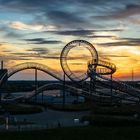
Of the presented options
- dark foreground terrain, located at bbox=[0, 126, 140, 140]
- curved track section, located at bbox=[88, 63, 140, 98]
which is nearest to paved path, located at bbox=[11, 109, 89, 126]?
dark foreground terrain, located at bbox=[0, 126, 140, 140]

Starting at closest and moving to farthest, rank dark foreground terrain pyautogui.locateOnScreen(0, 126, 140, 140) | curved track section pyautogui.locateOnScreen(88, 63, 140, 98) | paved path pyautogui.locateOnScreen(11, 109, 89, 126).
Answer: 1. dark foreground terrain pyautogui.locateOnScreen(0, 126, 140, 140)
2. paved path pyautogui.locateOnScreen(11, 109, 89, 126)
3. curved track section pyautogui.locateOnScreen(88, 63, 140, 98)

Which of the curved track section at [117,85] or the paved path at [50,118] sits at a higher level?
the curved track section at [117,85]

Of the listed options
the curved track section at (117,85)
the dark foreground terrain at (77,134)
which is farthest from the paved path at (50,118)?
the curved track section at (117,85)

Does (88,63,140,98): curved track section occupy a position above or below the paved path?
above

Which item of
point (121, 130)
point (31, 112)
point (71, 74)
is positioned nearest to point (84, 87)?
point (71, 74)

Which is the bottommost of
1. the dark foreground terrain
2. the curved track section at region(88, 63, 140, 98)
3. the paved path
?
the paved path

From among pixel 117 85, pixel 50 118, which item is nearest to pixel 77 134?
pixel 50 118

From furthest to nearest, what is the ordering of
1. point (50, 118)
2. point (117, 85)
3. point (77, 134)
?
1. point (117, 85)
2. point (50, 118)
3. point (77, 134)

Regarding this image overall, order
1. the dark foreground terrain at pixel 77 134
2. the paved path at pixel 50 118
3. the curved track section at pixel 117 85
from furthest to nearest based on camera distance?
the curved track section at pixel 117 85 → the paved path at pixel 50 118 → the dark foreground terrain at pixel 77 134

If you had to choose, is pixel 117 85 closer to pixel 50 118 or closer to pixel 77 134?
pixel 50 118

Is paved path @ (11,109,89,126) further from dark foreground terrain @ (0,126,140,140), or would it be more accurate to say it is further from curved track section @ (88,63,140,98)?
curved track section @ (88,63,140,98)

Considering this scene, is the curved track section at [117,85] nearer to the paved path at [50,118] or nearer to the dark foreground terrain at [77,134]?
the paved path at [50,118]
